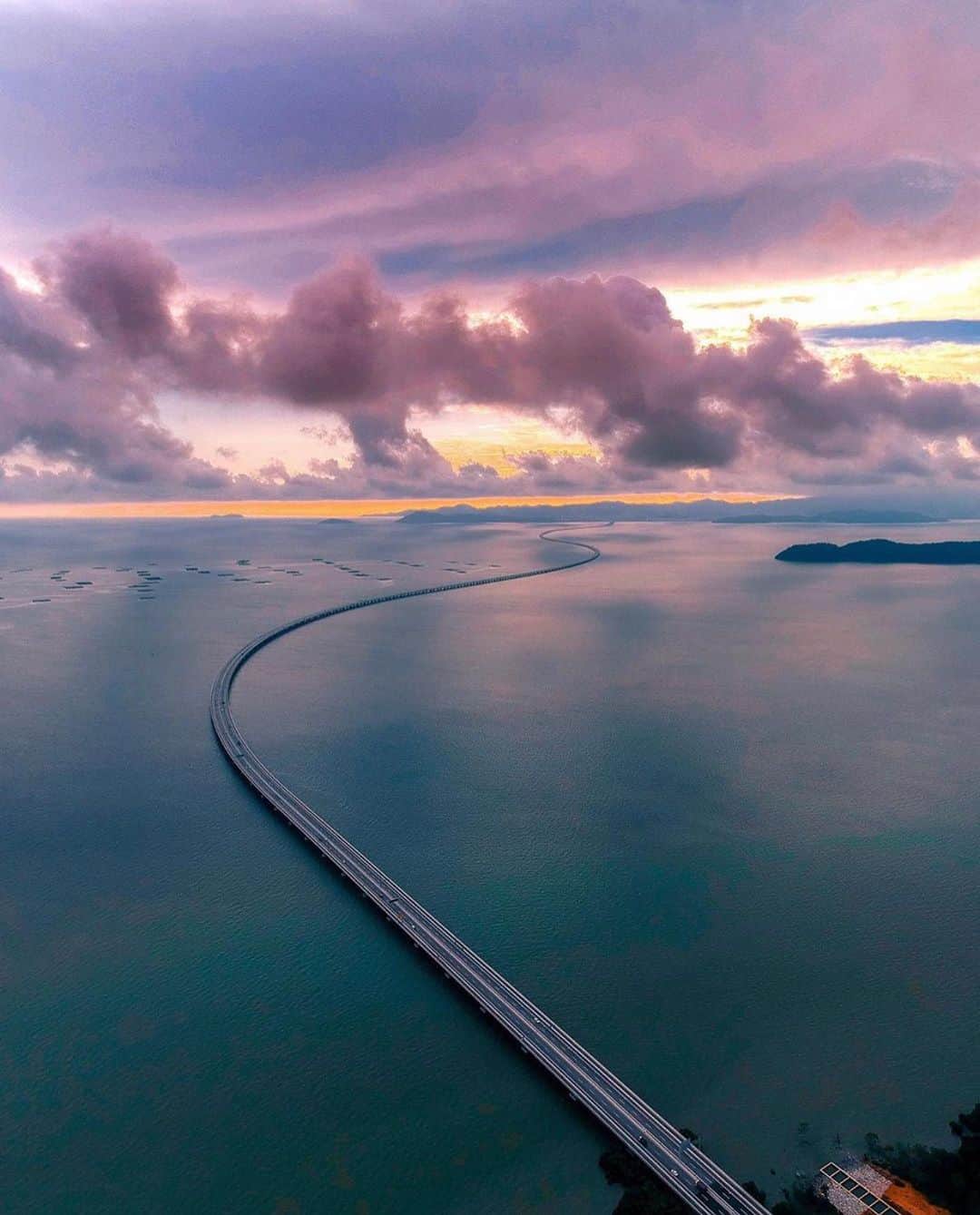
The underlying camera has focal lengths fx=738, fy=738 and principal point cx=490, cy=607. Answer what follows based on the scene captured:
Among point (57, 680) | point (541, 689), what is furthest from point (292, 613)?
point (541, 689)

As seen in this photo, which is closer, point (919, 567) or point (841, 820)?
point (841, 820)

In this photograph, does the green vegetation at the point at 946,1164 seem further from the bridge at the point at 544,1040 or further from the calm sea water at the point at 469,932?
the bridge at the point at 544,1040

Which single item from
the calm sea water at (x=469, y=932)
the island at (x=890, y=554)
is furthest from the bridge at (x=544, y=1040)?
the island at (x=890, y=554)

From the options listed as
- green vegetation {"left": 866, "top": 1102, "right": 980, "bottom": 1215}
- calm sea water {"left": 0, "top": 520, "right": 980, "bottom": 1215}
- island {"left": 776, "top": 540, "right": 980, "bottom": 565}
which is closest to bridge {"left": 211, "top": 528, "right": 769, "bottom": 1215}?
calm sea water {"left": 0, "top": 520, "right": 980, "bottom": 1215}

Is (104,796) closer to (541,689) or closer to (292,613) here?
(541,689)

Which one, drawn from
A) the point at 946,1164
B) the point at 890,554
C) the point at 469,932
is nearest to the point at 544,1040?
the point at 469,932

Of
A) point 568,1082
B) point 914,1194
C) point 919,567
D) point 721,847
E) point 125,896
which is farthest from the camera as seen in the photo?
point 919,567

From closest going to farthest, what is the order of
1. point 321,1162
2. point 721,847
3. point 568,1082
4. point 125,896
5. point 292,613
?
point 321,1162 → point 568,1082 → point 125,896 → point 721,847 → point 292,613
